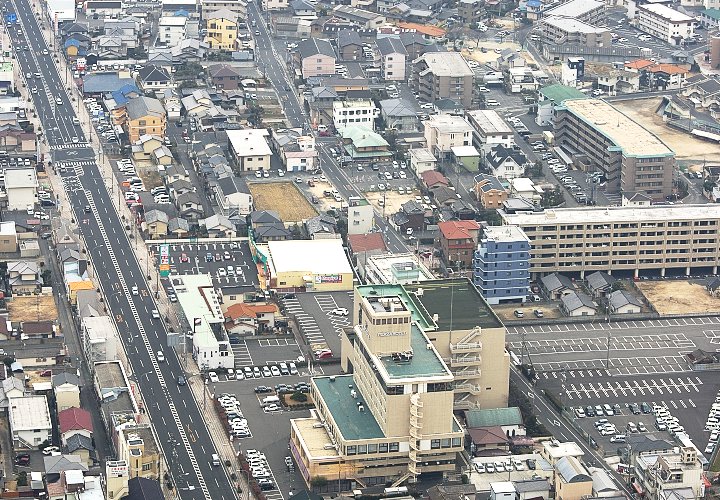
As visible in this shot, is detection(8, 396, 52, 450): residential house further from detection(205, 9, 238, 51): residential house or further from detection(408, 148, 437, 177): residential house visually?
detection(205, 9, 238, 51): residential house

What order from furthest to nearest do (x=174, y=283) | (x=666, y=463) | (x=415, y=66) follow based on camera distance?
(x=415, y=66)
(x=174, y=283)
(x=666, y=463)

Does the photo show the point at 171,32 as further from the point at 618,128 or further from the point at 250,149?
the point at 618,128

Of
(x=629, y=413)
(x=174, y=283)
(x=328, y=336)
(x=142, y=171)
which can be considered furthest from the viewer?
(x=142, y=171)

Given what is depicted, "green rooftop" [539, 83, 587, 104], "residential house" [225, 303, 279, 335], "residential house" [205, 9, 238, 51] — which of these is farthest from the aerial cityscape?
"green rooftop" [539, 83, 587, 104]

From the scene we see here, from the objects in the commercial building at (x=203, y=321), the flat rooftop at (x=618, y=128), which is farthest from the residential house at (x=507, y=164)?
the commercial building at (x=203, y=321)

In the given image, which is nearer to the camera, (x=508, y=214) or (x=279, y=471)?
(x=279, y=471)

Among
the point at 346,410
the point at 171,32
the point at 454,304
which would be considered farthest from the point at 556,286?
the point at 171,32

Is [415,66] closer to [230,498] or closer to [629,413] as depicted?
[629,413]

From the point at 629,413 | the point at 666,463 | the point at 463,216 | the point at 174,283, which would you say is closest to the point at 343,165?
the point at 463,216
